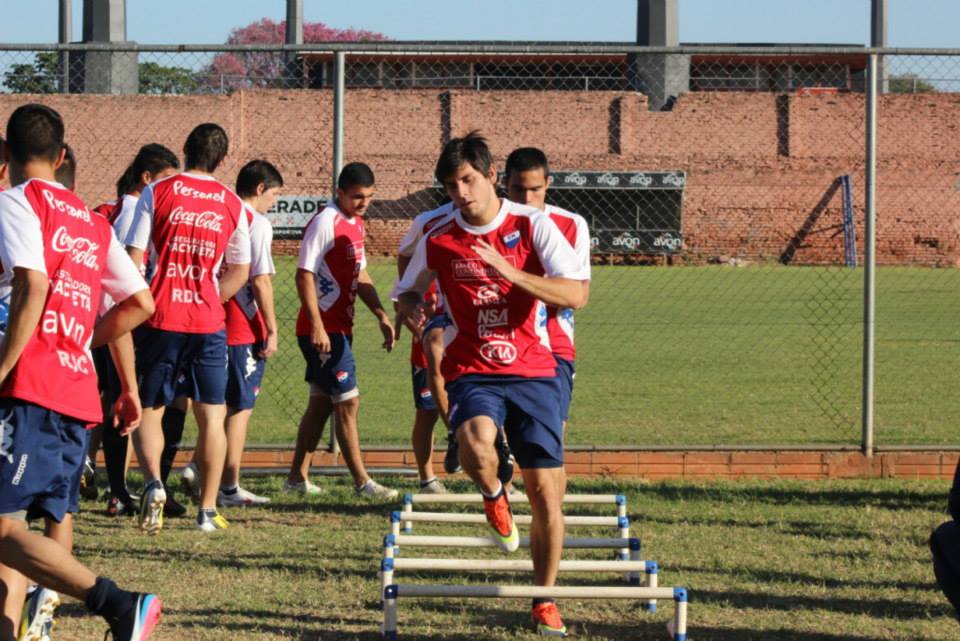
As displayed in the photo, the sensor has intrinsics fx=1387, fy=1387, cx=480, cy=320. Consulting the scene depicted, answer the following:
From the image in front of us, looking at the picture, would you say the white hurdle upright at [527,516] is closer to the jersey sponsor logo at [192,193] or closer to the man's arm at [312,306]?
the man's arm at [312,306]

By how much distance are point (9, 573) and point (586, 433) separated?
724 centimetres

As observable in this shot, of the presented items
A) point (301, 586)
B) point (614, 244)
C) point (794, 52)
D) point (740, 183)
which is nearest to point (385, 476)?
point (301, 586)

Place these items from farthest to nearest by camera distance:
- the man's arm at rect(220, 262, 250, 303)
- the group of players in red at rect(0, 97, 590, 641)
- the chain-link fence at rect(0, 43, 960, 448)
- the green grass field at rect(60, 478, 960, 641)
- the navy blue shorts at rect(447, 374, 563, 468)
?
the chain-link fence at rect(0, 43, 960, 448) < the man's arm at rect(220, 262, 250, 303) < the green grass field at rect(60, 478, 960, 641) < the navy blue shorts at rect(447, 374, 563, 468) < the group of players in red at rect(0, 97, 590, 641)

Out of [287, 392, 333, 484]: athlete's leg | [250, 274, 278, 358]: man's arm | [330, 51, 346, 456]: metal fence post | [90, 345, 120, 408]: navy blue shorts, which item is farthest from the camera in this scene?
[330, 51, 346, 456]: metal fence post

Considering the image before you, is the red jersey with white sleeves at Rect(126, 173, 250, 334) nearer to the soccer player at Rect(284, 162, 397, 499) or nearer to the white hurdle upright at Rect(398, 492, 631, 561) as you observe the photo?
the soccer player at Rect(284, 162, 397, 499)

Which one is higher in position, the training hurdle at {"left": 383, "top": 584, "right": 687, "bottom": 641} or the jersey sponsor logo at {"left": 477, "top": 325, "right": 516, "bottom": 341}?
the jersey sponsor logo at {"left": 477, "top": 325, "right": 516, "bottom": 341}

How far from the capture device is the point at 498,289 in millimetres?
5672

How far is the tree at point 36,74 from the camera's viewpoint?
10.8 meters

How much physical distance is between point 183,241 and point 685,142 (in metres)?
38.5

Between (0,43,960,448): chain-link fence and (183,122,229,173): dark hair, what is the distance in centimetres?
376

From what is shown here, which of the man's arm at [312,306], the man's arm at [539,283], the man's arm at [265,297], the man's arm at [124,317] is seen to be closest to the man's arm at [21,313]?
the man's arm at [124,317]

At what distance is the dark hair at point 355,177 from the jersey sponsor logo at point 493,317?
332 cm

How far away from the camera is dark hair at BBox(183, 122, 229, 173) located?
24.8 ft

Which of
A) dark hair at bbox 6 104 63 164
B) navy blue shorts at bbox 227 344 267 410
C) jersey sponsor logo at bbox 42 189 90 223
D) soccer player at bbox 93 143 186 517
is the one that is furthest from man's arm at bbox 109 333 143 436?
navy blue shorts at bbox 227 344 267 410
